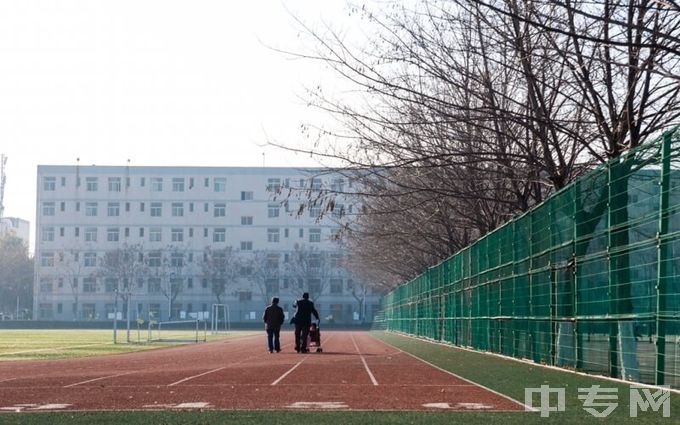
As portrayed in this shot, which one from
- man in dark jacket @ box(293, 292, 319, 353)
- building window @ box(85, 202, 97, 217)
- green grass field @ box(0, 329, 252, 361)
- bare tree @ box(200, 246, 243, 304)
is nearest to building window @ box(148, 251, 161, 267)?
bare tree @ box(200, 246, 243, 304)

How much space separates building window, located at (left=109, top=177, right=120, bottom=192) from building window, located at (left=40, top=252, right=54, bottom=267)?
10.1 meters

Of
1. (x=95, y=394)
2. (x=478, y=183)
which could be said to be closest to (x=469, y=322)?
(x=478, y=183)

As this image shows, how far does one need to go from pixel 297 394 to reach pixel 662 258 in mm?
4917

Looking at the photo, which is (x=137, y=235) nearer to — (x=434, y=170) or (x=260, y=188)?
(x=260, y=188)

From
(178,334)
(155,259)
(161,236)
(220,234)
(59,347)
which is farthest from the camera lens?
(220,234)

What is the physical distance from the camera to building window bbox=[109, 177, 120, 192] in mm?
122037

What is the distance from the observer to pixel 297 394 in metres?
14.1

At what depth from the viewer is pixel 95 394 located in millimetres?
14469

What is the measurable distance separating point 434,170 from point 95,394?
50.6 ft

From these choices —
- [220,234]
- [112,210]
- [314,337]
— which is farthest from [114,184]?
[314,337]

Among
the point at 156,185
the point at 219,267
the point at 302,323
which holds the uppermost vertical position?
the point at 156,185

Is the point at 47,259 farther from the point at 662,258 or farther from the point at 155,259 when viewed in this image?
the point at 662,258

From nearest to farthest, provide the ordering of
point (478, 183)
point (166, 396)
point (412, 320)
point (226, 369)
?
point (166, 396)
point (226, 369)
point (478, 183)
point (412, 320)

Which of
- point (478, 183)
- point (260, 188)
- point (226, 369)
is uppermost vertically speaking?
point (260, 188)
